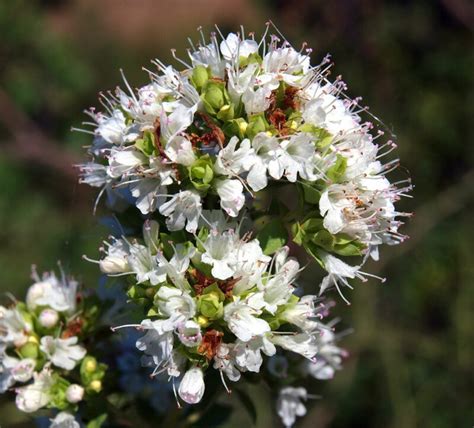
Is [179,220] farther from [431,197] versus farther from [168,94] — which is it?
[431,197]

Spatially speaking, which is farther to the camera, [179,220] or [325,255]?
[325,255]

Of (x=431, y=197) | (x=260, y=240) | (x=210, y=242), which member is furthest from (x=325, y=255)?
(x=431, y=197)

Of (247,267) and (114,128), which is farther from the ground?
(114,128)

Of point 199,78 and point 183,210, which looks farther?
point 199,78

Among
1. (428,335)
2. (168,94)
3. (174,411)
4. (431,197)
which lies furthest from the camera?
(431,197)

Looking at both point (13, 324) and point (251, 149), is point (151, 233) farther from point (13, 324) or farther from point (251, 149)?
point (13, 324)

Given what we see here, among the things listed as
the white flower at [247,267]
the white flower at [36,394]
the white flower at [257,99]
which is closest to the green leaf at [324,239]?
the white flower at [247,267]

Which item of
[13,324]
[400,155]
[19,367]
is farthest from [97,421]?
[400,155]
